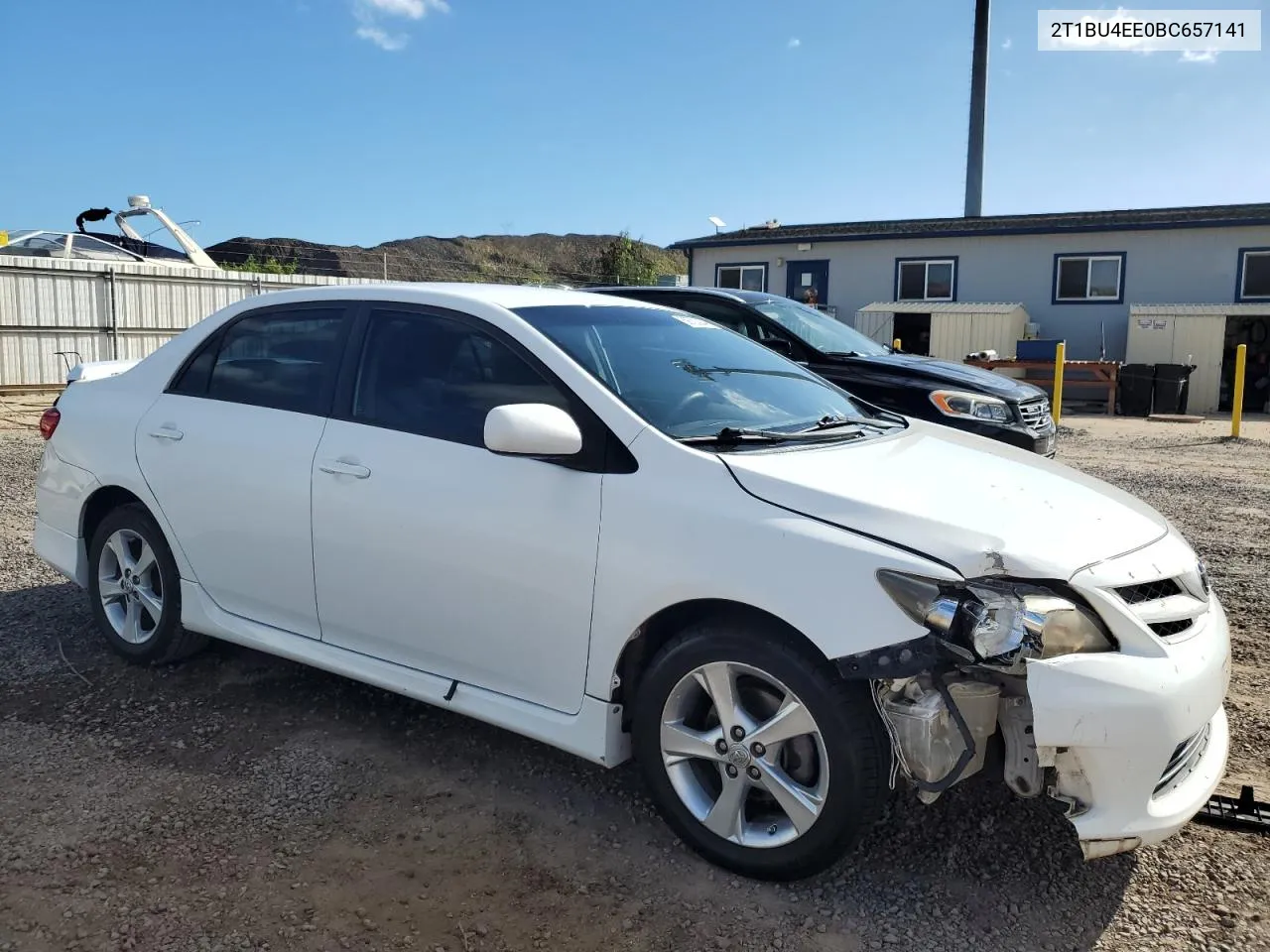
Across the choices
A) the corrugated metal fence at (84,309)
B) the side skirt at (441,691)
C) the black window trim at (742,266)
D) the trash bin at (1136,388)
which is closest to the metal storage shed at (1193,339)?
the trash bin at (1136,388)

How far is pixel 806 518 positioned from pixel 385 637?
5.23 ft

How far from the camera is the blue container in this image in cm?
1919

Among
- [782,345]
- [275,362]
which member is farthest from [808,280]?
[275,362]

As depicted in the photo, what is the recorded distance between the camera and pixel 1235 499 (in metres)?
8.52

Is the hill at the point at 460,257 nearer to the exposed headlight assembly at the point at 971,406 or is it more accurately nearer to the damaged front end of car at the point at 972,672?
the exposed headlight assembly at the point at 971,406

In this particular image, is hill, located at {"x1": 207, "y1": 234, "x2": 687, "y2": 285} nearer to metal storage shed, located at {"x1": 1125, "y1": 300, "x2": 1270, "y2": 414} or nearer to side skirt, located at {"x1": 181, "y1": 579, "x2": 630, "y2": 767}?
metal storage shed, located at {"x1": 1125, "y1": 300, "x2": 1270, "y2": 414}

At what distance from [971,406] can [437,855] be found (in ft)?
18.3

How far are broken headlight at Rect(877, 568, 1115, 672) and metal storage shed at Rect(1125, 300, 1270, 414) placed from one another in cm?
1912

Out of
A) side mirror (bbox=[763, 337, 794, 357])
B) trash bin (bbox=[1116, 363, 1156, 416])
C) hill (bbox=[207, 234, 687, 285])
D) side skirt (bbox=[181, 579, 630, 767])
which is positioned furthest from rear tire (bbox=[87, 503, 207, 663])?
hill (bbox=[207, 234, 687, 285])

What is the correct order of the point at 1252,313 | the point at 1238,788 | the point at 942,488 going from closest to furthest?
1. the point at 942,488
2. the point at 1238,788
3. the point at 1252,313

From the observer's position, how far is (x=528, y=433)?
294 cm

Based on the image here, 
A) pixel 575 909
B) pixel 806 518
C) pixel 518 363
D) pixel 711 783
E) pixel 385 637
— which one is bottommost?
pixel 575 909

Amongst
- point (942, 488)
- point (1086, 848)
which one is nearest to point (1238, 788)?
point (1086, 848)

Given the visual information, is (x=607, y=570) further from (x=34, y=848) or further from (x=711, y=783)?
(x=34, y=848)
